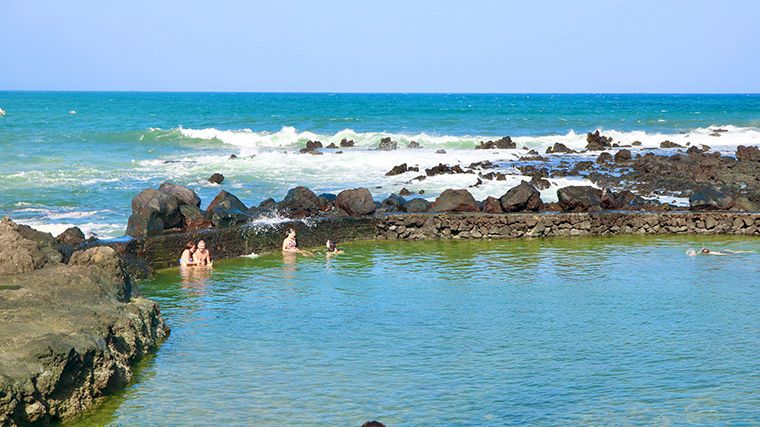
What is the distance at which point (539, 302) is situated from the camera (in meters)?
16.8

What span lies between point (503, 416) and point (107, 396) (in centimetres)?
479

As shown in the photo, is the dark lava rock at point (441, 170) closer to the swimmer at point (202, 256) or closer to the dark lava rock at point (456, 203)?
the dark lava rock at point (456, 203)

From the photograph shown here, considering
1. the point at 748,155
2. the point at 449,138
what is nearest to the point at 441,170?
the point at 748,155

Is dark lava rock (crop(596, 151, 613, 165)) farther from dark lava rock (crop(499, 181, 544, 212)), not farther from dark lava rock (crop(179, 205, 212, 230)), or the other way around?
dark lava rock (crop(179, 205, 212, 230))

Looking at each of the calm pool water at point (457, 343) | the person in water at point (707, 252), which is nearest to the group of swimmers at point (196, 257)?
the calm pool water at point (457, 343)

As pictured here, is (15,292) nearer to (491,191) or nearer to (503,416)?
(503,416)

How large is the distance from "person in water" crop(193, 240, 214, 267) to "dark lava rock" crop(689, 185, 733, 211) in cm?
1342

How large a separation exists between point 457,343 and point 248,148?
48.7m

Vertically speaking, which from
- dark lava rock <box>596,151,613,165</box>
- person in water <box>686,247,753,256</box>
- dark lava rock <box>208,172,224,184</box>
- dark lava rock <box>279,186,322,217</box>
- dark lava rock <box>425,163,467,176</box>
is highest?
dark lava rock <box>279,186,322,217</box>

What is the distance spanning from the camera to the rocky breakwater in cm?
1003

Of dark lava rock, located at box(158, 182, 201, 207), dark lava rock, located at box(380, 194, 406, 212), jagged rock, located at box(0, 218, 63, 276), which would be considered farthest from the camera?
dark lava rock, located at box(380, 194, 406, 212)

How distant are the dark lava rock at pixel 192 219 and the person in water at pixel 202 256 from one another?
1717 mm

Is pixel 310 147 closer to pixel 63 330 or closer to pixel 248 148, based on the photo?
pixel 248 148

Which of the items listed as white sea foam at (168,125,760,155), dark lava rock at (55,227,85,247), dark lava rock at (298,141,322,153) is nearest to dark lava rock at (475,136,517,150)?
white sea foam at (168,125,760,155)
